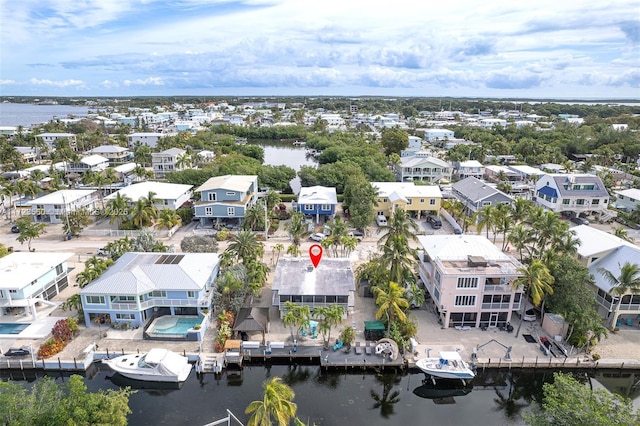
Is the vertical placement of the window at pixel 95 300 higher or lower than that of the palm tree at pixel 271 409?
lower

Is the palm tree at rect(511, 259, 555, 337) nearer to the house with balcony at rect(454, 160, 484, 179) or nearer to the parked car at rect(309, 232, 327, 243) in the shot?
the parked car at rect(309, 232, 327, 243)

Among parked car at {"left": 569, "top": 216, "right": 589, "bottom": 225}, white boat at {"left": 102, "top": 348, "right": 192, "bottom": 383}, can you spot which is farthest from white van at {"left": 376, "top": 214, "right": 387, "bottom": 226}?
white boat at {"left": 102, "top": 348, "right": 192, "bottom": 383}

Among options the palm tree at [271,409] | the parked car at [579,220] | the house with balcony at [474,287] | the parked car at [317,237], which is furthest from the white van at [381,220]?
the palm tree at [271,409]

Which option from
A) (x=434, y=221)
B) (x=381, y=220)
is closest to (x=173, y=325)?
(x=381, y=220)

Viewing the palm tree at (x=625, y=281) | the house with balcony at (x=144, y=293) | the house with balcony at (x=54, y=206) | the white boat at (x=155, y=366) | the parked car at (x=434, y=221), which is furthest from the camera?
the parked car at (x=434, y=221)

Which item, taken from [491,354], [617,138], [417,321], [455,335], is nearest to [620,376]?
[491,354]

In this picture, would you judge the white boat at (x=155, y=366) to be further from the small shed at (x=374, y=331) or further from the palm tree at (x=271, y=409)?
the small shed at (x=374, y=331)

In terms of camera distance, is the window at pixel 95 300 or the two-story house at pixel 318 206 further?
the two-story house at pixel 318 206

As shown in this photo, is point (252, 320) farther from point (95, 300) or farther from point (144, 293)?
point (95, 300)
